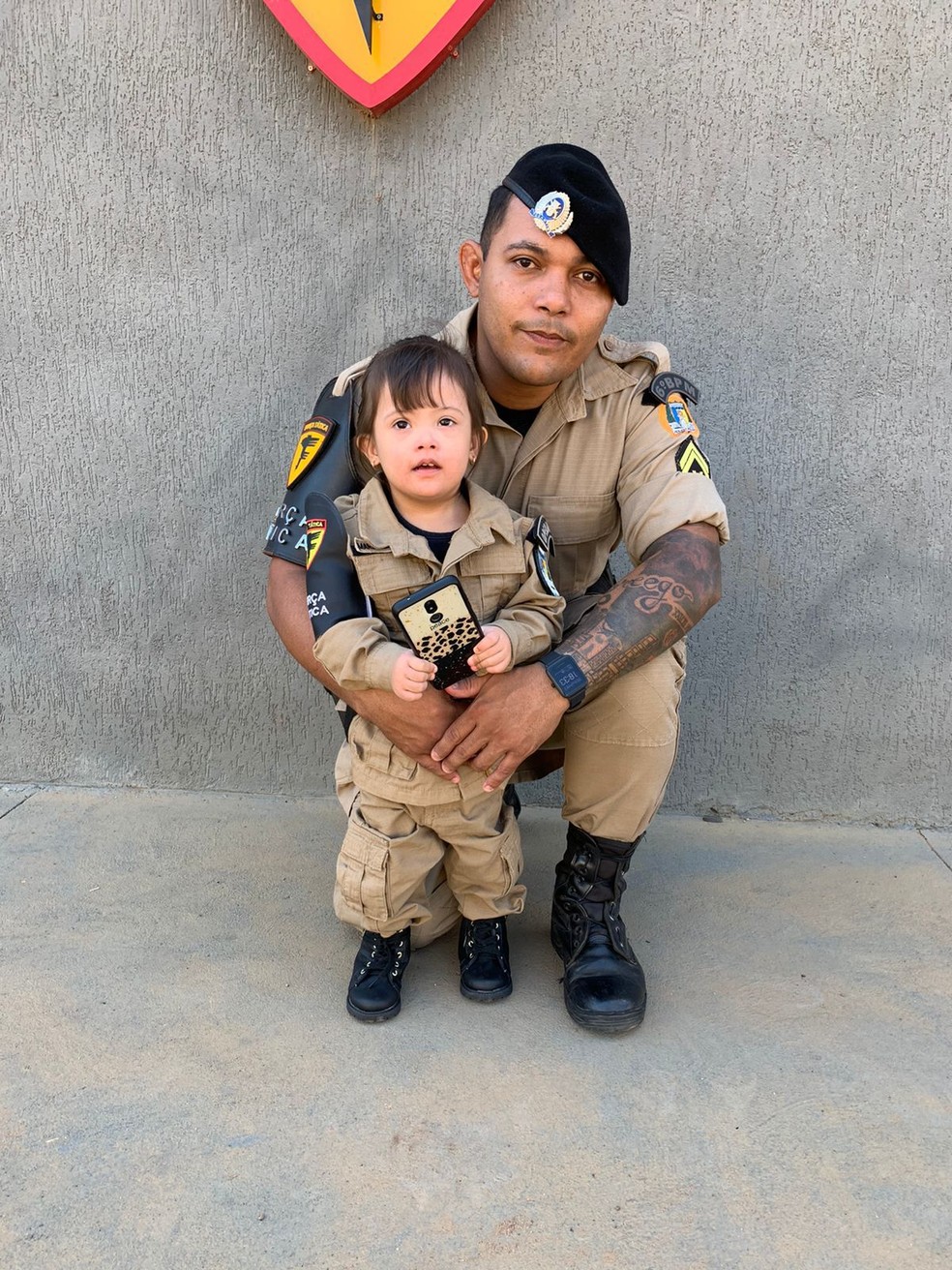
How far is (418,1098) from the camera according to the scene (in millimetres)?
1720

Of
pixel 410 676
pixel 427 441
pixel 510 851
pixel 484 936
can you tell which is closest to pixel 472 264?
pixel 427 441

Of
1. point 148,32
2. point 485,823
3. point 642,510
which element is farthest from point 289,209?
point 485,823

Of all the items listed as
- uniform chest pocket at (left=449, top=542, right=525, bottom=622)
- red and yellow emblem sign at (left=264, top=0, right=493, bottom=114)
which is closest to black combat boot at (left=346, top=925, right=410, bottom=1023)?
uniform chest pocket at (left=449, top=542, right=525, bottom=622)

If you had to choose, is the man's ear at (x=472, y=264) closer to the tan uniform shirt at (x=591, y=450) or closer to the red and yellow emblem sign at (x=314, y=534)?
the tan uniform shirt at (x=591, y=450)

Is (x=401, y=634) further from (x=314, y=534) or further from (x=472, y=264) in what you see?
(x=472, y=264)

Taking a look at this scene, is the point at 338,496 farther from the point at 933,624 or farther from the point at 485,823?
the point at 933,624

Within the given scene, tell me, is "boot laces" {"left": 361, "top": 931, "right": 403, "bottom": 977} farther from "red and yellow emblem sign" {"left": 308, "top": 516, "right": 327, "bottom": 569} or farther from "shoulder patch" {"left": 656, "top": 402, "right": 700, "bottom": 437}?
"shoulder patch" {"left": 656, "top": 402, "right": 700, "bottom": 437}

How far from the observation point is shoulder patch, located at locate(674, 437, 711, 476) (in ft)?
6.97

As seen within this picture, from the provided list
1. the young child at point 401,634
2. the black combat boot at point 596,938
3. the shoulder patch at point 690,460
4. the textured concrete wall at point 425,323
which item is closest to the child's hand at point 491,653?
the young child at point 401,634

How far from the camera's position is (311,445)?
2135mm

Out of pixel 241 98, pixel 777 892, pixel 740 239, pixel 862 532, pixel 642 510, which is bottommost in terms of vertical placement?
pixel 777 892

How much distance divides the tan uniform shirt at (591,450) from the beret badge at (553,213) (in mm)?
312

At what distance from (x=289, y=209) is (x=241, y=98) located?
258 mm

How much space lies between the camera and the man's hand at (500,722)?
1.83m
